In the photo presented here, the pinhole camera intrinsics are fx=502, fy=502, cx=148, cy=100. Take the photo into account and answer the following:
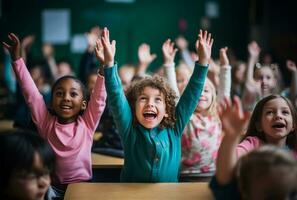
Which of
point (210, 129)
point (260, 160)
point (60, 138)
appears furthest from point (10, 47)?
point (260, 160)

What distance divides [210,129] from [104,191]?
1250mm

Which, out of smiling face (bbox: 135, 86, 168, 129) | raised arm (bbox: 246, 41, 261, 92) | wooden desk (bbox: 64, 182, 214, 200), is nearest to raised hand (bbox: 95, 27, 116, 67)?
smiling face (bbox: 135, 86, 168, 129)

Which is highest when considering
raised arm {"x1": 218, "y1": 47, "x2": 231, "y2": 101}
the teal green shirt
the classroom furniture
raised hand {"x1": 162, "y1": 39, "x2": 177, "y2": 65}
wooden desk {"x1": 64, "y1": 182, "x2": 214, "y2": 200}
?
raised hand {"x1": 162, "y1": 39, "x2": 177, "y2": 65}

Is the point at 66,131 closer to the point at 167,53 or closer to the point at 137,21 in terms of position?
the point at 167,53

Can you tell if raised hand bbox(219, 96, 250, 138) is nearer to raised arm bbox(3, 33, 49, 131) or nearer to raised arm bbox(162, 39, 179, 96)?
raised arm bbox(3, 33, 49, 131)

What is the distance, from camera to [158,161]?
2697 millimetres

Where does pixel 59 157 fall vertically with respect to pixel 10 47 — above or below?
below

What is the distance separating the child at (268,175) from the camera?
5.81ft

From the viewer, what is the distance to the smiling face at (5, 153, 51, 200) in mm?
1876

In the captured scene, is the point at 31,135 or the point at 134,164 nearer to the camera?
the point at 31,135

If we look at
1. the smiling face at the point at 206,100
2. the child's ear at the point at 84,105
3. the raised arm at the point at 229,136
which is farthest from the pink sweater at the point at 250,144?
the child's ear at the point at 84,105

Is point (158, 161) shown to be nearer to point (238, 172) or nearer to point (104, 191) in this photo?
point (104, 191)

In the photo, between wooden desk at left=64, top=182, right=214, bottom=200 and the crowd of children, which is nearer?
the crowd of children

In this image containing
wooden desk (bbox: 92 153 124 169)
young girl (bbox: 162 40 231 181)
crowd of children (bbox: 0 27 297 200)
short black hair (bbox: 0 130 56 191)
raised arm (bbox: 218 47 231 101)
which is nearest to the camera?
short black hair (bbox: 0 130 56 191)
